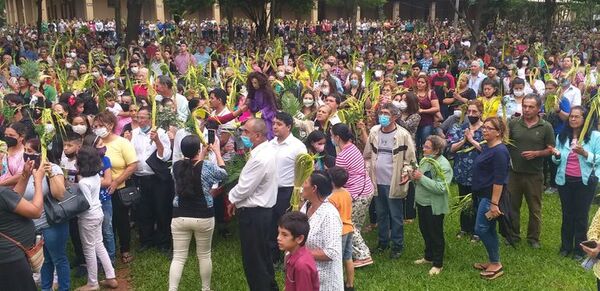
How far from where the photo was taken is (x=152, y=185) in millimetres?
6738

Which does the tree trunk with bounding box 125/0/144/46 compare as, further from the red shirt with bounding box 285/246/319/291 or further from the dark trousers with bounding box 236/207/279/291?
the red shirt with bounding box 285/246/319/291

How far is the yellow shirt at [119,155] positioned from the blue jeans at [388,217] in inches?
106

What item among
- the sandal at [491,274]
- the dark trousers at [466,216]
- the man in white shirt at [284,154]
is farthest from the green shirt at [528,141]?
the man in white shirt at [284,154]

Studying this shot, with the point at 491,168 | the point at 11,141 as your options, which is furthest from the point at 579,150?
the point at 11,141

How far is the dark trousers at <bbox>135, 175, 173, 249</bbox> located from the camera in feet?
22.0

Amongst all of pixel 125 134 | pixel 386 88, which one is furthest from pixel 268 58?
pixel 125 134

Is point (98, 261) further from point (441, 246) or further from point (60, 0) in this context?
point (60, 0)

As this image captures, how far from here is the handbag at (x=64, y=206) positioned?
5.21 meters

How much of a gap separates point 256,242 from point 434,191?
187cm

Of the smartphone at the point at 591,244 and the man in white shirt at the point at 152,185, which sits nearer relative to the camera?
the smartphone at the point at 591,244

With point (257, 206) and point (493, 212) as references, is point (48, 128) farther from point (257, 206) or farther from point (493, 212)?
point (493, 212)

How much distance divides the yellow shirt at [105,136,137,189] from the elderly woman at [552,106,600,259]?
4.47 meters

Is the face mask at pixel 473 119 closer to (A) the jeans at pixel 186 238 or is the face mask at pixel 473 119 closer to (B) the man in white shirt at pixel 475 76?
(A) the jeans at pixel 186 238

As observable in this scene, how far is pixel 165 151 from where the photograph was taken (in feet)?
21.4
